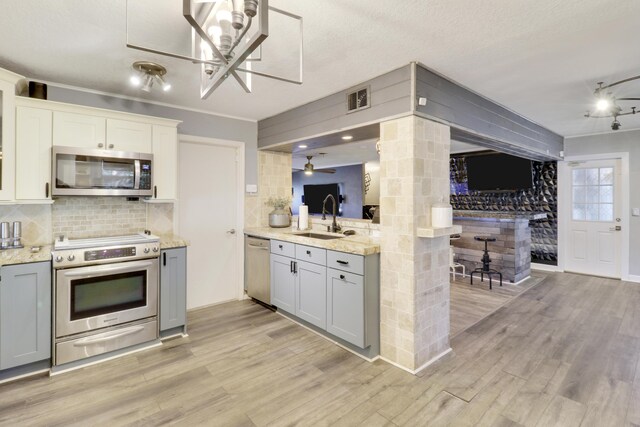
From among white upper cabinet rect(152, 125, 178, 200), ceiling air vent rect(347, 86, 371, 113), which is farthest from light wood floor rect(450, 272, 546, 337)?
white upper cabinet rect(152, 125, 178, 200)

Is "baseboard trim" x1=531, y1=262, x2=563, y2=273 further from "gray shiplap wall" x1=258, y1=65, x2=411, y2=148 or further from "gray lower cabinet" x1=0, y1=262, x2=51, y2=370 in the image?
"gray lower cabinet" x1=0, y1=262, x2=51, y2=370

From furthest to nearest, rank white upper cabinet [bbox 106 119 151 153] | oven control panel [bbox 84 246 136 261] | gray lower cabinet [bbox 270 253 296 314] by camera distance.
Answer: gray lower cabinet [bbox 270 253 296 314] → white upper cabinet [bbox 106 119 151 153] → oven control panel [bbox 84 246 136 261]

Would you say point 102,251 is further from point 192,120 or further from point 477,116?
point 477,116

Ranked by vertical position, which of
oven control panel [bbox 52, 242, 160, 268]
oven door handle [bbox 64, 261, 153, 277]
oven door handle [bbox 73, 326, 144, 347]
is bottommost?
oven door handle [bbox 73, 326, 144, 347]

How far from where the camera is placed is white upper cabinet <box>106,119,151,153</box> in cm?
304

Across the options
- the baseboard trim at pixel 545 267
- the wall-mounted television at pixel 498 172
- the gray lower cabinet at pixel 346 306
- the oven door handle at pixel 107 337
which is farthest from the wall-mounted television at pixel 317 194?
the oven door handle at pixel 107 337

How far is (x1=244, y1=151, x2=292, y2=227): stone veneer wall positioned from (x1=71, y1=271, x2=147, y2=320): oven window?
5.40 ft

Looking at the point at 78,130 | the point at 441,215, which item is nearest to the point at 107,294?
the point at 78,130

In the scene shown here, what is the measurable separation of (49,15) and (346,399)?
3.12 meters

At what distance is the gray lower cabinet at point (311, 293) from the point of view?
309cm

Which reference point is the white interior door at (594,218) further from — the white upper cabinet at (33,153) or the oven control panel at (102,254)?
the white upper cabinet at (33,153)

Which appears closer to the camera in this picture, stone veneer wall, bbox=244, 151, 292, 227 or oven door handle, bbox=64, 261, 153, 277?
oven door handle, bbox=64, 261, 153, 277

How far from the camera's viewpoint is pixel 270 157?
179 inches

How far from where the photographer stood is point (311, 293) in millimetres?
3232
